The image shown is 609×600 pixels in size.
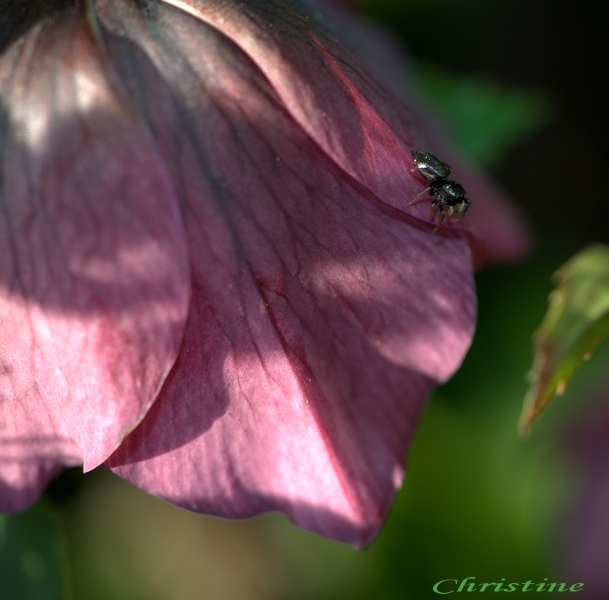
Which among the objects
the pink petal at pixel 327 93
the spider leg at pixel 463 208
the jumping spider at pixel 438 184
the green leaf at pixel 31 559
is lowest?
the green leaf at pixel 31 559

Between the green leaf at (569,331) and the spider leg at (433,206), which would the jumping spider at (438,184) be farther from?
the green leaf at (569,331)

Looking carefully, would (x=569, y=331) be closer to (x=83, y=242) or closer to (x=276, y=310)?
(x=276, y=310)

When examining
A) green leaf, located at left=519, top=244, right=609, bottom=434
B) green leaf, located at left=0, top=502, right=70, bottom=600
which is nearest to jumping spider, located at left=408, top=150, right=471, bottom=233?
green leaf, located at left=519, top=244, right=609, bottom=434

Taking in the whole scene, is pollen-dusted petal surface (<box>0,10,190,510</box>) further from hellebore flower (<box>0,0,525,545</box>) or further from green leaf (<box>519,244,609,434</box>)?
green leaf (<box>519,244,609,434</box>)

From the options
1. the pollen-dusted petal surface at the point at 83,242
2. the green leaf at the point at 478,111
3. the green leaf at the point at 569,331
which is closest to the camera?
the pollen-dusted petal surface at the point at 83,242

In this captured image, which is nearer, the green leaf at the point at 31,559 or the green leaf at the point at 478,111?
the green leaf at the point at 31,559

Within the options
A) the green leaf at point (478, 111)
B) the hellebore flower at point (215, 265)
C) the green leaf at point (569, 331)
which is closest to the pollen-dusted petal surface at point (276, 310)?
the hellebore flower at point (215, 265)

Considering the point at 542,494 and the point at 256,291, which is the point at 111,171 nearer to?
the point at 256,291
